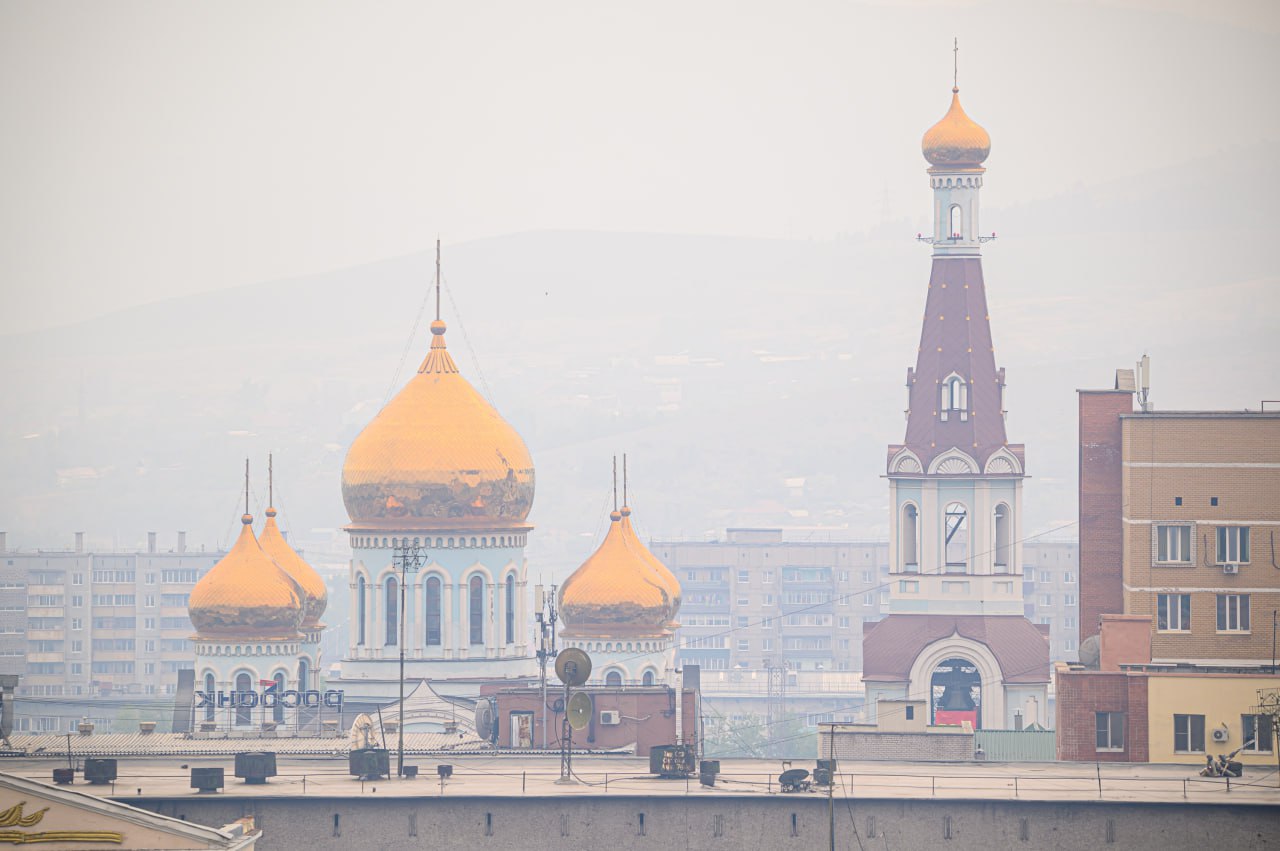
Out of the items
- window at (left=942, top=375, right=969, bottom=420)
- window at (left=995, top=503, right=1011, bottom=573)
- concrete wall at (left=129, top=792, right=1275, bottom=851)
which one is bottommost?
concrete wall at (left=129, top=792, right=1275, bottom=851)

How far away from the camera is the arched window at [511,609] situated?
318ft

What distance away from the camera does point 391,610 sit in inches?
3804

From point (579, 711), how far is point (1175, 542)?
1659 cm

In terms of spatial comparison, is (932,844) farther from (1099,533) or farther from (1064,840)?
(1099,533)

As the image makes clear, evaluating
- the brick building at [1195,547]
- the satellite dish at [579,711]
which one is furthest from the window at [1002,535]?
the satellite dish at [579,711]

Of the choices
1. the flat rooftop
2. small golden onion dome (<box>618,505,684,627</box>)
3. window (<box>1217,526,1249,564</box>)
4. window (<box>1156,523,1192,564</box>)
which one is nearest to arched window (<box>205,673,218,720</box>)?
small golden onion dome (<box>618,505,684,627</box>)

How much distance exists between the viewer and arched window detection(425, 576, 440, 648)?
316ft

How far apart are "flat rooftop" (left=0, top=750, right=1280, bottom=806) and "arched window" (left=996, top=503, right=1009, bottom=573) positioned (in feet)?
90.8

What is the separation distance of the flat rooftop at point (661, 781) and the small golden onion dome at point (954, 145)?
114 feet

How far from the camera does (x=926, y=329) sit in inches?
4161

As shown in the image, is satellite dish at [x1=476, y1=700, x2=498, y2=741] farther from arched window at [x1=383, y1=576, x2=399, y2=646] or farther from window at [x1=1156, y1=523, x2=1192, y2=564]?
window at [x1=1156, y1=523, x2=1192, y2=564]

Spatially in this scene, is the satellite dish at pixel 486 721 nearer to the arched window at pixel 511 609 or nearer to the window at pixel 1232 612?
the arched window at pixel 511 609

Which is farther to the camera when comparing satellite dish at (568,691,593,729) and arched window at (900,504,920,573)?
arched window at (900,504,920,573)

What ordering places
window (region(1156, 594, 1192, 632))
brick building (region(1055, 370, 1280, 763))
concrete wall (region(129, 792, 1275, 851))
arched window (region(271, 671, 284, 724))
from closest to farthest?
concrete wall (region(129, 792, 1275, 851)) → brick building (region(1055, 370, 1280, 763)) → window (region(1156, 594, 1192, 632)) → arched window (region(271, 671, 284, 724))
